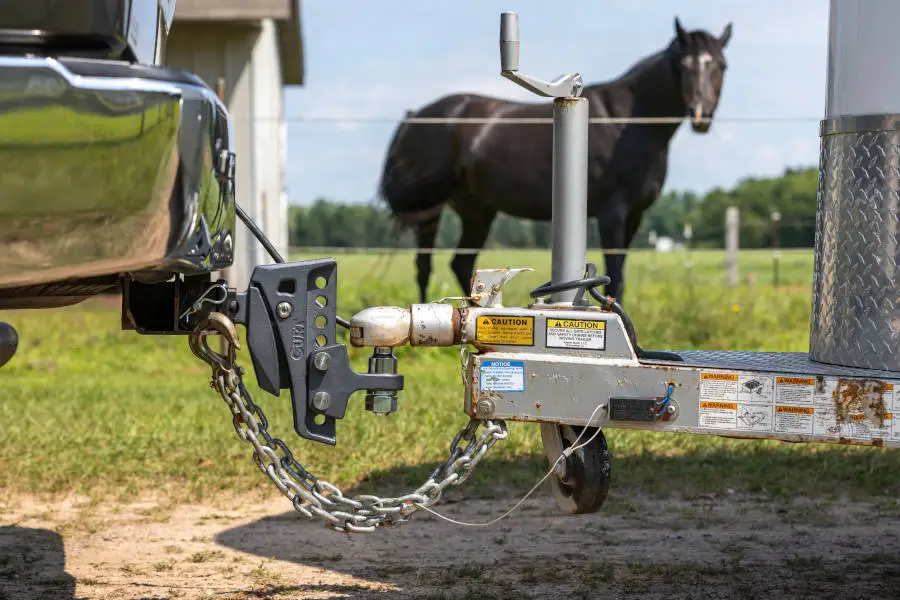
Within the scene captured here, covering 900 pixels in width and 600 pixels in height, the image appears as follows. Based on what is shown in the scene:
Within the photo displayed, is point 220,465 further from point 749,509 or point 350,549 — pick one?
point 749,509

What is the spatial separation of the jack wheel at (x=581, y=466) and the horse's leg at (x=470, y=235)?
6.23m

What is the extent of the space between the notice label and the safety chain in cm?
11

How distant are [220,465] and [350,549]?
1.25 meters

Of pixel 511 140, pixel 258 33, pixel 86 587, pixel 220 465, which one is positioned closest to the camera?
pixel 86 587

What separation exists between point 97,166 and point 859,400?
1.91m

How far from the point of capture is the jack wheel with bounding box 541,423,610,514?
3.12 m

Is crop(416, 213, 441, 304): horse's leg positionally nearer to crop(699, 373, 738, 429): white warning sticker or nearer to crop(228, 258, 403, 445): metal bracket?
crop(228, 258, 403, 445): metal bracket

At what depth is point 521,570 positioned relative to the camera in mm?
3785

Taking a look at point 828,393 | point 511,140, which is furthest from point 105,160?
point 511,140

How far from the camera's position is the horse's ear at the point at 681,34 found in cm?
808

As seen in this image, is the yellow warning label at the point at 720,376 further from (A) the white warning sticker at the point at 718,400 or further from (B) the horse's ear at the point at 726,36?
(B) the horse's ear at the point at 726,36

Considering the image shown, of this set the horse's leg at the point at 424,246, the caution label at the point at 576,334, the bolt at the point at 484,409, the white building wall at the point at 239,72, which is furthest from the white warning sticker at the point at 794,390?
the white building wall at the point at 239,72

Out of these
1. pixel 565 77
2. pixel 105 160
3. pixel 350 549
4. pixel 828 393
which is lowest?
pixel 350 549

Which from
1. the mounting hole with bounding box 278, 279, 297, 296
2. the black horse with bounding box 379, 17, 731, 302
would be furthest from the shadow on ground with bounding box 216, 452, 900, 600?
the black horse with bounding box 379, 17, 731, 302
